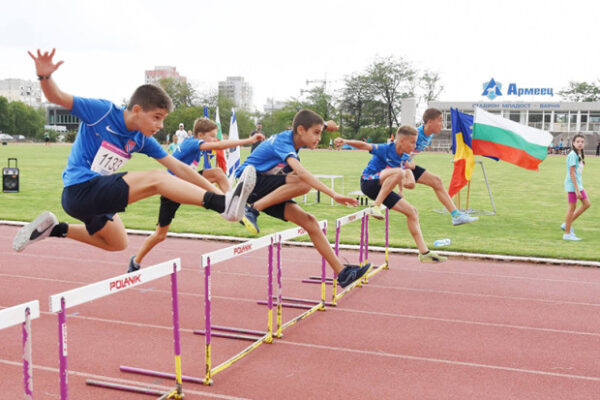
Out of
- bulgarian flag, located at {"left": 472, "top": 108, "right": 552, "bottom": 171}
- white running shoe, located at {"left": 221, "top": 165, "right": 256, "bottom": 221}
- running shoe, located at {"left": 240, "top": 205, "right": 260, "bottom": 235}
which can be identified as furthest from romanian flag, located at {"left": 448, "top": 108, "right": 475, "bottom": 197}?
white running shoe, located at {"left": 221, "top": 165, "right": 256, "bottom": 221}

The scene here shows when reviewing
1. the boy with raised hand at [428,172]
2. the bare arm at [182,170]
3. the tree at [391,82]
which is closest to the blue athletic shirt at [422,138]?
the boy with raised hand at [428,172]

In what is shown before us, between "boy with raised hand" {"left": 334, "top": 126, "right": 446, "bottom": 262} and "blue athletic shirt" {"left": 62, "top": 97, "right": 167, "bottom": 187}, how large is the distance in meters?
2.92

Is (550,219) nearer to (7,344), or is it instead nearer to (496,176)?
(7,344)

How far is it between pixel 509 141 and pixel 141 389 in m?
7.99

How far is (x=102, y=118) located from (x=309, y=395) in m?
2.26

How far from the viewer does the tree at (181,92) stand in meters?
93.7

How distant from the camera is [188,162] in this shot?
22.3ft

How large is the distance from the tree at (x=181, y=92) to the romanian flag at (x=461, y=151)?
8724cm

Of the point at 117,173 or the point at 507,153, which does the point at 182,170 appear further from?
the point at 507,153

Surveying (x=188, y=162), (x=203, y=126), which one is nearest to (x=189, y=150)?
(x=188, y=162)

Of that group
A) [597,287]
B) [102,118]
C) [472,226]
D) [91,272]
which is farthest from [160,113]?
[472,226]

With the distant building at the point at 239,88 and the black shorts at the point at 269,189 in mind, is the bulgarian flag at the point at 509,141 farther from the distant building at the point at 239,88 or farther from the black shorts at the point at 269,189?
the distant building at the point at 239,88

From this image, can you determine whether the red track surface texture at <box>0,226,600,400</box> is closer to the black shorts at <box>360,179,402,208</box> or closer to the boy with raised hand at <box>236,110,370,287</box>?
the boy with raised hand at <box>236,110,370,287</box>

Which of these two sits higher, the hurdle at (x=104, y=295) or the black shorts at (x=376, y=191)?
the black shorts at (x=376, y=191)
